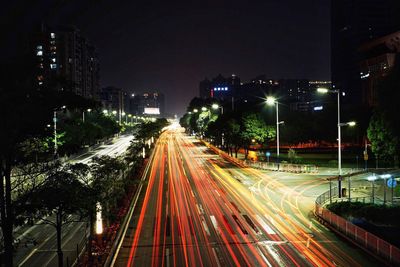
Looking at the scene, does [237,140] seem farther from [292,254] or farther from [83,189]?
[83,189]

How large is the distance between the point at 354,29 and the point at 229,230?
164m

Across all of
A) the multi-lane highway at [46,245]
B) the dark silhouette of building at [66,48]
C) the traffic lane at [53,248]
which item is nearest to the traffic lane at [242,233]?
the multi-lane highway at [46,245]

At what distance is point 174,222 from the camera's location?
84.8ft

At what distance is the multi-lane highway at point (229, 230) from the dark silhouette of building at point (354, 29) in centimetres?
13349

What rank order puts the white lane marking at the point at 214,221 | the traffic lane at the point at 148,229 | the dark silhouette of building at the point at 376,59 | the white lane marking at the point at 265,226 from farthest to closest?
the dark silhouette of building at the point at 376,59 < the white lane marking at the point at 214,221 < the white lane marking at the point at 265,226 < the traffic lane at the point at 148,229

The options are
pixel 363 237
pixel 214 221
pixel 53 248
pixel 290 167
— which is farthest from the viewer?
pixel 290 167

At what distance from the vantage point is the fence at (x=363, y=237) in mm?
17667

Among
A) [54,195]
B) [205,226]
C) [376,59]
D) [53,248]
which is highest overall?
[376,59]

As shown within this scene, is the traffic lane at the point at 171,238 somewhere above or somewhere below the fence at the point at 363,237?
below

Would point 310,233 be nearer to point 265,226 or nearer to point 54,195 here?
point 265,226

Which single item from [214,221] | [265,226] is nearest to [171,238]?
[214,221]

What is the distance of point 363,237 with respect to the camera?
2047 centimetres

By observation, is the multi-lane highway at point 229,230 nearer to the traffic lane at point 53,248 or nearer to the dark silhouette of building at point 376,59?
the traffic lane at point 53,248

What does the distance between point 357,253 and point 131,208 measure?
1561 cm
